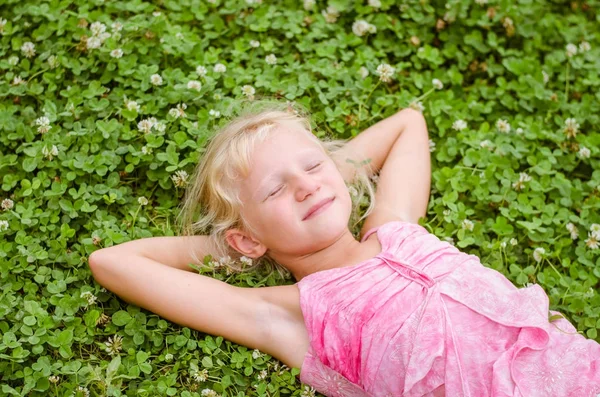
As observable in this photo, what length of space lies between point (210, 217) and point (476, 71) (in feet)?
6.53

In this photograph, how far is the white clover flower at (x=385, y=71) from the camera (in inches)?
161

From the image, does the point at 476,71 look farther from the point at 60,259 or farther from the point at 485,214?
the point at 60,259

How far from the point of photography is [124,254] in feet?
10.2

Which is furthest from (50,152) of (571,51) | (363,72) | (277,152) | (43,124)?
(571,51)

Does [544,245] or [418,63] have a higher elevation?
[418,63]

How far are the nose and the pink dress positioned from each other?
1.07 ft

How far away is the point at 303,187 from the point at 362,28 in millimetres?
1711

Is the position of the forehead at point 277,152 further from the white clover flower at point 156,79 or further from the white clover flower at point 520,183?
the white clover flower at point 520,183

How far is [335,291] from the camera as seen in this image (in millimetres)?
2963

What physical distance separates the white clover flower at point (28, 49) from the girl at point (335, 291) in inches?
52.2

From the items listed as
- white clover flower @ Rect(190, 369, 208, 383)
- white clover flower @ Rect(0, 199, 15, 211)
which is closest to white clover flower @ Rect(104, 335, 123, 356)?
white clover flower @ Rect(190, 369, 208, 383)

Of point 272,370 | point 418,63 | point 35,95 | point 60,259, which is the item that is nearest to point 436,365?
point 272,370

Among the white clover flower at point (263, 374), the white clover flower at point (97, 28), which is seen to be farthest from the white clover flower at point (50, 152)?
the white clover flower at point (263, 374)

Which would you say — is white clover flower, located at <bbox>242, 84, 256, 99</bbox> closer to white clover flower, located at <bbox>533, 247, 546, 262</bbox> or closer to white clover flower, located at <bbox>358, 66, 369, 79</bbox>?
white clover flower, located at <bbox>358, 66, 369, 79</bbox>
